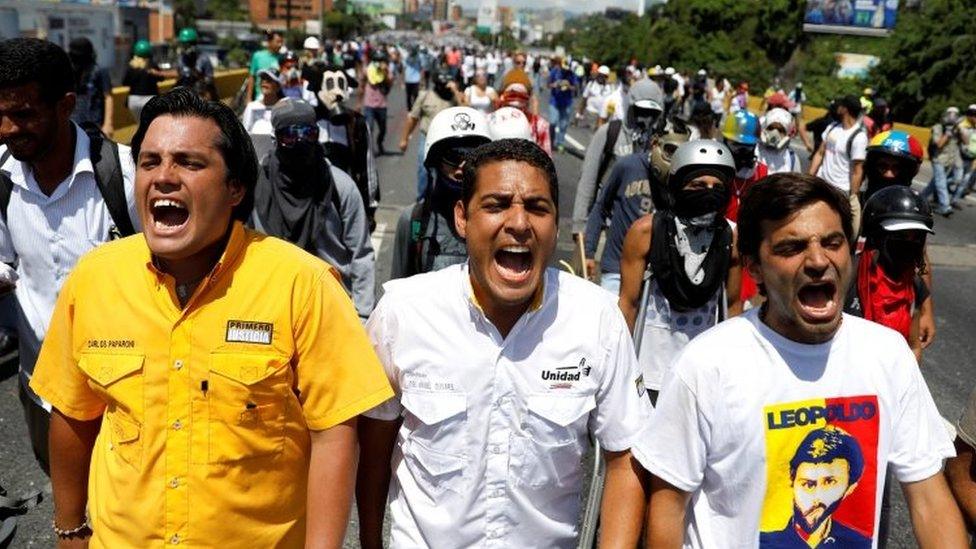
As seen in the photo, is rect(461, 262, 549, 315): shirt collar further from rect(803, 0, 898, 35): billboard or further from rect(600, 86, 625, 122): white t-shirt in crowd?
rect(803, 0, 898, 35): billboard

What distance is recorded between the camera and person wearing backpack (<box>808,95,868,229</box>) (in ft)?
31.7

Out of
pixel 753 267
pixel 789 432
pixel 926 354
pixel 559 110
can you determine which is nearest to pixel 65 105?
pixel 753 267

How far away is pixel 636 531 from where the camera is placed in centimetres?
229

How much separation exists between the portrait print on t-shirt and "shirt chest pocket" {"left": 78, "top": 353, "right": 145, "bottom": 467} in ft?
4.56

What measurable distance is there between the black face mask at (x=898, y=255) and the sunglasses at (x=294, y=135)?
2679 millimetres

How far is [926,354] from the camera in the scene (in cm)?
773

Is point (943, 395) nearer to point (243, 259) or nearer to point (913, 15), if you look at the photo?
point (243, 259)

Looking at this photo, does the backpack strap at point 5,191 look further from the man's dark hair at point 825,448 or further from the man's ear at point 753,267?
the man's dark hair at point 825,448

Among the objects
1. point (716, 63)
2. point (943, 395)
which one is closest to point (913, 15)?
point (716, 63)

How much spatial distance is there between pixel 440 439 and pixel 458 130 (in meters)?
2.19

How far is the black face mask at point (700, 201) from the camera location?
4.04m

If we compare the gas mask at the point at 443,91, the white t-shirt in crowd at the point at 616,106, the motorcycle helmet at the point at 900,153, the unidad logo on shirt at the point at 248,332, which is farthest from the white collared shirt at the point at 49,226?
the white t-shirt in crowd at the point at 616,106

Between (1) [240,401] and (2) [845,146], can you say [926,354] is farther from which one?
(1) [240,401]

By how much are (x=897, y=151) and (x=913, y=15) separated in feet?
112
